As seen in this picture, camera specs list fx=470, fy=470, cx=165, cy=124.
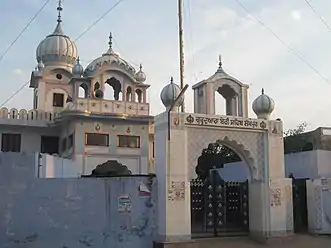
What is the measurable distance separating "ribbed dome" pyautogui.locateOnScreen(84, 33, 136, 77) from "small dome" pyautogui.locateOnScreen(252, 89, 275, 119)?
11141mm

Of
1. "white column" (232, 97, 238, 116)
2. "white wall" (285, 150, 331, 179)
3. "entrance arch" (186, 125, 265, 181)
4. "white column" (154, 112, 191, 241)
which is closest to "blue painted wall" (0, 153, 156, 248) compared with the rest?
"white column" (154, 112, 191, 241)

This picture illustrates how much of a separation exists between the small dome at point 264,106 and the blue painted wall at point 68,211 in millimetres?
4146

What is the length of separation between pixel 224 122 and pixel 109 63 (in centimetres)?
1178

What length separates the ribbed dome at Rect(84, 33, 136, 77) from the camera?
23.8 m

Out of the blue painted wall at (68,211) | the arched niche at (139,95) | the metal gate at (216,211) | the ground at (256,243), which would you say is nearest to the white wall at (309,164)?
the metal gate at (216,211)

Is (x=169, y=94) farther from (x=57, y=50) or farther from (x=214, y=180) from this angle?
(x=57, y=50)

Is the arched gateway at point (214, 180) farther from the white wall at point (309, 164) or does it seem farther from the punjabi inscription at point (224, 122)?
the white wall at point (309, 164)

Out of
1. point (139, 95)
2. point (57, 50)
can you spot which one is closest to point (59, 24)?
point (57, 50)

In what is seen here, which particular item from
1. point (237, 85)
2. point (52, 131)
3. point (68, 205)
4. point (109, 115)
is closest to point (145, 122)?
point (109, 115)

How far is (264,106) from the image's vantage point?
47.1 feet

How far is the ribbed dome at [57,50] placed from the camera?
27672mm

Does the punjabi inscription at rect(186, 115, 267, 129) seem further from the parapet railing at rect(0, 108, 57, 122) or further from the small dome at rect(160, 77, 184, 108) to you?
the parapet railing at rect(0, 108, 57, 122)

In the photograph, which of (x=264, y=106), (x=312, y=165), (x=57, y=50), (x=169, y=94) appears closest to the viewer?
(x=169, y=94)

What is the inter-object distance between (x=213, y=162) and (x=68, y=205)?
58.4 ft
